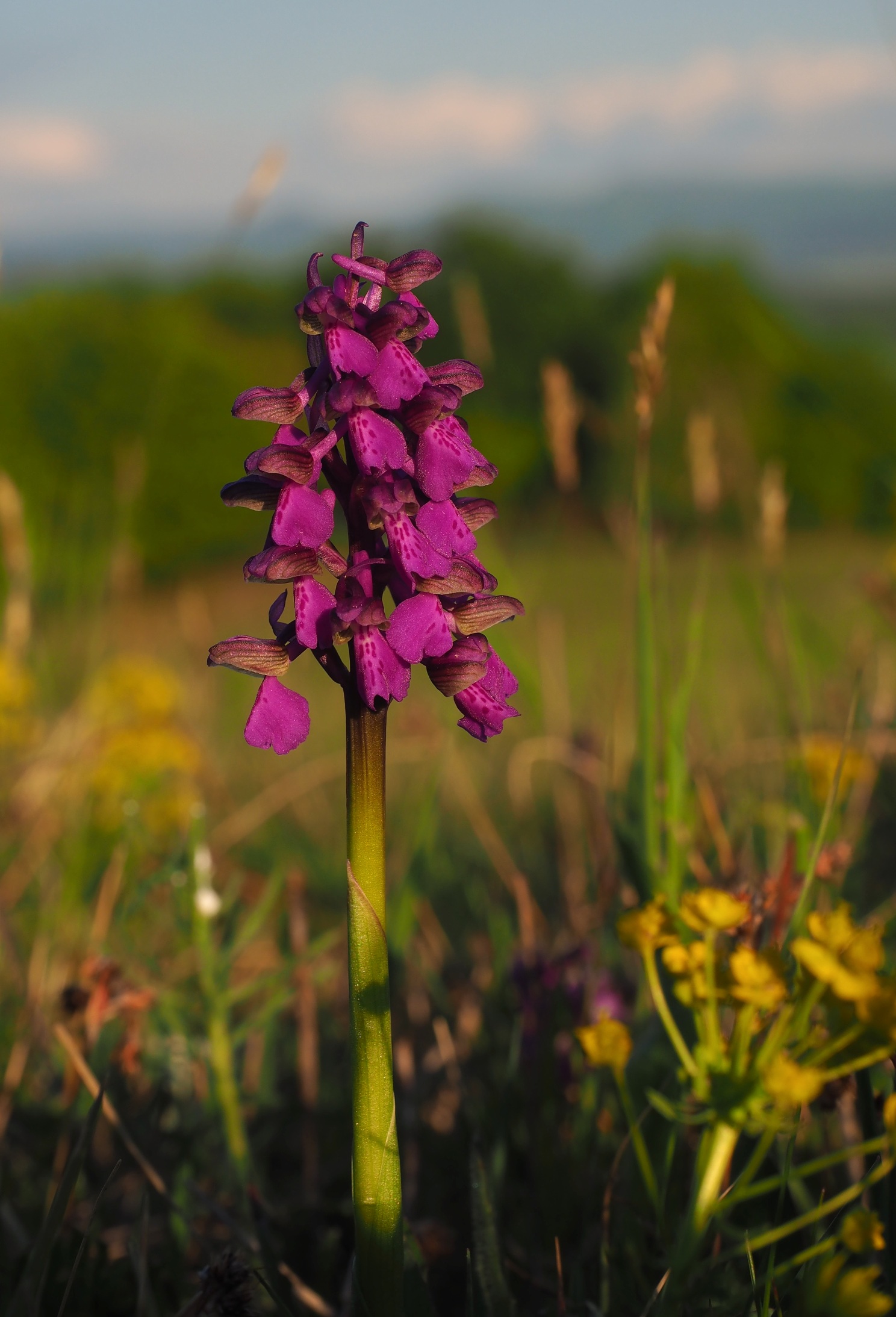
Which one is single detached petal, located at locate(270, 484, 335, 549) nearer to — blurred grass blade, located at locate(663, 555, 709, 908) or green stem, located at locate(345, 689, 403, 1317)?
green stem, located at locate(345, 689, 403, 1317)

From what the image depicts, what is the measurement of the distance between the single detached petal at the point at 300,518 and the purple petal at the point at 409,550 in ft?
0.19

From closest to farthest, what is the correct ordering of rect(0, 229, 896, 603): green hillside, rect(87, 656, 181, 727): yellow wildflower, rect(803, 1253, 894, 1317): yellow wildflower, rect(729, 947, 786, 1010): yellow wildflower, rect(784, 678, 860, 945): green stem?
rect(803, 1253, 894, 1317): yellow wildflower → rect(729, 947, 786, 1010): yellow wildflower → rect(784, 678, 860, 945): green stem → rect(87, 656, 181, 727): yellow wildflower → rect(0, 229, 896, 603): green hillside

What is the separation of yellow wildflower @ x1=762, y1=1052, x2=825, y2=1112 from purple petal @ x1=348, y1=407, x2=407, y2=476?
0.62 meters

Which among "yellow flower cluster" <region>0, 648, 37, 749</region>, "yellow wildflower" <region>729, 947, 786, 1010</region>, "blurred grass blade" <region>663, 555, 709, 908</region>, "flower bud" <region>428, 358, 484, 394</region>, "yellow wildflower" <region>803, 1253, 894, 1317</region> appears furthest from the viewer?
"yellow flower cluster" <region>0, 648, 37, 749</region>

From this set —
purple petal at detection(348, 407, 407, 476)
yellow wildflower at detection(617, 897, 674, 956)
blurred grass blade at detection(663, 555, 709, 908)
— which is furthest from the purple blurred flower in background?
blurred grass blade at detection(663, 555, 709, 908)

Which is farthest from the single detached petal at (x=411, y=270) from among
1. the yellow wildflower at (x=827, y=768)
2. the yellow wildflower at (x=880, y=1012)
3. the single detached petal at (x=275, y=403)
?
the yellow wildflower at (x=827, y=768)

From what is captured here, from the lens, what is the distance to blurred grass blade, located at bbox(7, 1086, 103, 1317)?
1188 millimetres

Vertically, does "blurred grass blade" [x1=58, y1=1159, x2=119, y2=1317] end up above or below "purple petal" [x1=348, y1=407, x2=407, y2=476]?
below

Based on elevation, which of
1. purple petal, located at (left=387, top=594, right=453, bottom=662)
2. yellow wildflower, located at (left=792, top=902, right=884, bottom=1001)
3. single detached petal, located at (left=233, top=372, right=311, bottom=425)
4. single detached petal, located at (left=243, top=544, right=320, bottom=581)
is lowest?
yellow wildflower, located at (left=792, top=902, right=884, bottom=1001)

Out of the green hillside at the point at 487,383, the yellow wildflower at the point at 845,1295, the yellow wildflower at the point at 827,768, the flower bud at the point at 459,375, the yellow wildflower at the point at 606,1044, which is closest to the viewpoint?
the yellow wildflower at the point at 845,1295

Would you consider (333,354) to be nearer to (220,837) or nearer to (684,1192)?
(684,1192)

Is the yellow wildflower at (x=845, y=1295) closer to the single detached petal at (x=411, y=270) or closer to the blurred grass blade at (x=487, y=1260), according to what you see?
the blurred grass blade at (x=487, y=1260)

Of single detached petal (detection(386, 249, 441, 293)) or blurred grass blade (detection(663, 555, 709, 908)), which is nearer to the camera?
single detached petal (detection(386, 249, 441, 293))

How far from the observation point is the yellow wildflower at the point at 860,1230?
0.84m
